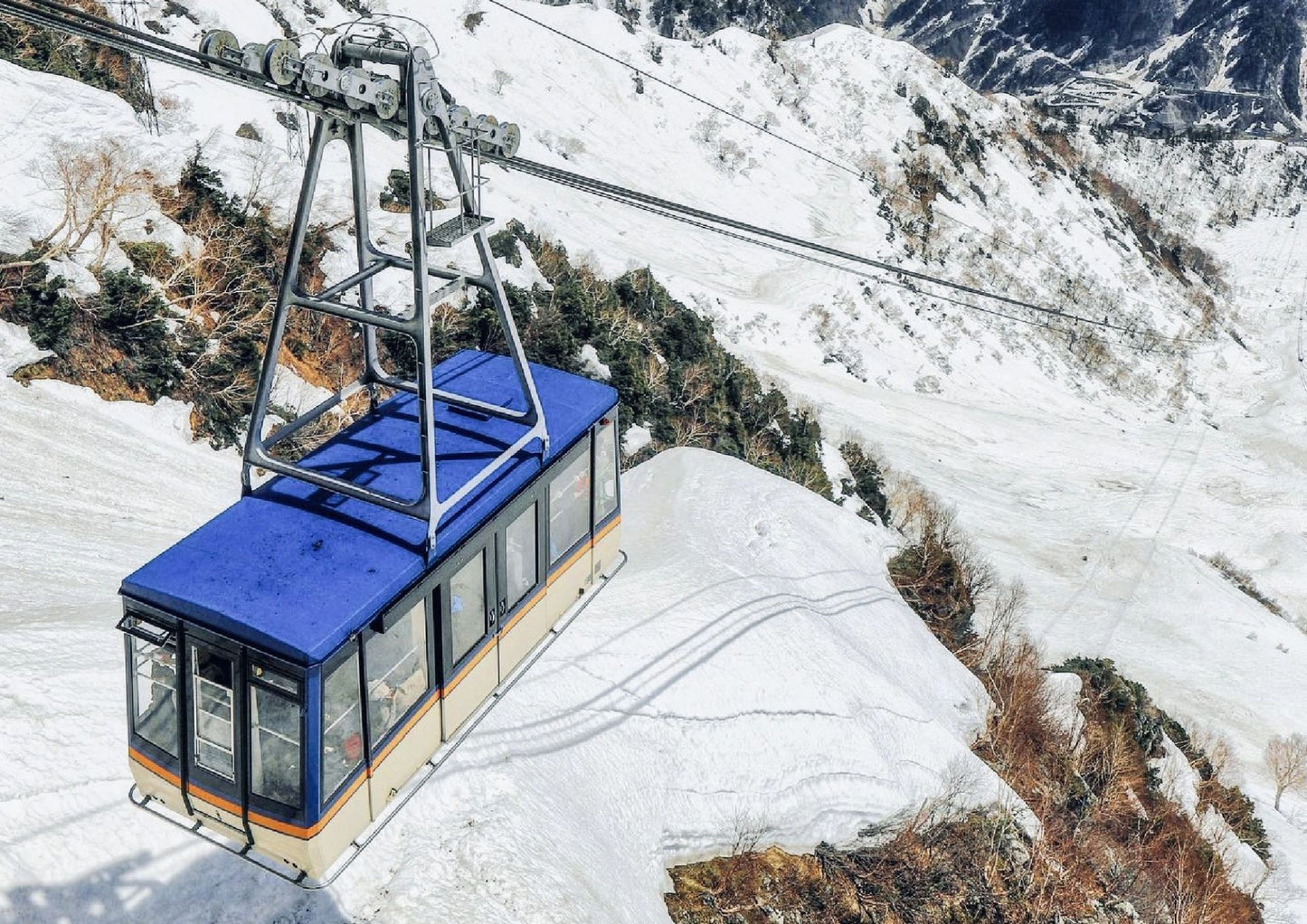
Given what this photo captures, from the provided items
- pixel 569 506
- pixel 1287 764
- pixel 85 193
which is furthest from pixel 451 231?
pixel 1287 764

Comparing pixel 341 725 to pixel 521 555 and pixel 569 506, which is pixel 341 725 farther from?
pixel 569 506

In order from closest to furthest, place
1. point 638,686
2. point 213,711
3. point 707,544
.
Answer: point 213,711 → point 638,686 → point 707,544

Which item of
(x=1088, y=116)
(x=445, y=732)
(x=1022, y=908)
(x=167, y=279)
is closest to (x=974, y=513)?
(x=1022, y=908)

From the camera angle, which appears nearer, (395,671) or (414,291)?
(414,291)

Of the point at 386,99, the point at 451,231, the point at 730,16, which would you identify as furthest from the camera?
the point at 730,16

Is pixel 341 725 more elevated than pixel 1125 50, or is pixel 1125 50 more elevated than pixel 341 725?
pixel 1125 50

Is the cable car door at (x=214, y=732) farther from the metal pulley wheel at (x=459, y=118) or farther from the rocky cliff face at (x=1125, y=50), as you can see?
the rocky cliff face at (x=1125, y=50)
